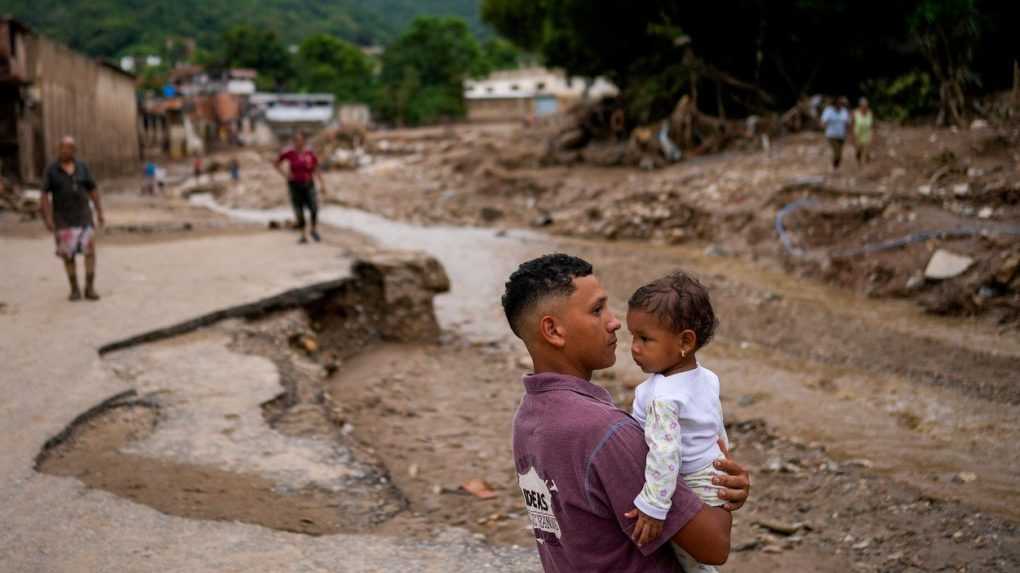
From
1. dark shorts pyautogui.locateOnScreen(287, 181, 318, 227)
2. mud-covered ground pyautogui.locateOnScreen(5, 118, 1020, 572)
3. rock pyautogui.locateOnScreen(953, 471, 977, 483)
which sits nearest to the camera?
mud-covered ground pyautogui.locateOnScreen(5, 118, 1020, 572)

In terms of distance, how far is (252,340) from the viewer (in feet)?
23.0

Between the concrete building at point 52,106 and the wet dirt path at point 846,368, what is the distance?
1206cm

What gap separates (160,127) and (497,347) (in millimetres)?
45290

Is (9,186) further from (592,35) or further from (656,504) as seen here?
(656,504)

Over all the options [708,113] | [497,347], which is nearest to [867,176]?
[497,347]

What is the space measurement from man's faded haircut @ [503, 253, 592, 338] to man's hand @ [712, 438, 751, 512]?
515 millimetres

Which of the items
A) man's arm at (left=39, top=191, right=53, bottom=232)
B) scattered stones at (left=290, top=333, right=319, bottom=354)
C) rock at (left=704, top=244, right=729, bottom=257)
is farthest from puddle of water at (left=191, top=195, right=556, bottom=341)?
man's arm at (left=39, top=191, right=53, bottom=232)

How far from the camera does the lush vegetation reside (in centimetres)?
1931

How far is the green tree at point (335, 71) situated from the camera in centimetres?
6538

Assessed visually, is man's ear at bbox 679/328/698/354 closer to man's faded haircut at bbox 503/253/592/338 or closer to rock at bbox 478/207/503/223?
man's faded haircut at bbox 503/253/592/338

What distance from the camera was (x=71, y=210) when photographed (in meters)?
7.88

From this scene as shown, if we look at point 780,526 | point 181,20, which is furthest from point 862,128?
point 181,20

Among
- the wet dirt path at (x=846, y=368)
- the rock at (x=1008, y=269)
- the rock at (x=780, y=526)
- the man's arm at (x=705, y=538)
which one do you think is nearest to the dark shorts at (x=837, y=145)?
the wet dirt path at (x=846, y=368)

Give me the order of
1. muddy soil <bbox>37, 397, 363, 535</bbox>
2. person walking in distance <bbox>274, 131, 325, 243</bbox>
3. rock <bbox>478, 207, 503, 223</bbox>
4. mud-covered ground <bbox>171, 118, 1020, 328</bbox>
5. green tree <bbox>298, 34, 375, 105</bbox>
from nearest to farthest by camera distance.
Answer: muddy soil <bbox>37, 397, 363, 535</bbox>
mud-covered ground <bbox>171, 118, 1020, 328</bbox>
person walking in distance <bbox>274, 131, 325, 243</bbox>
rock <bbox>478, 207, 503, 223</bbox>
green tree <bbox>298, 34, 375, 105</bbox>
